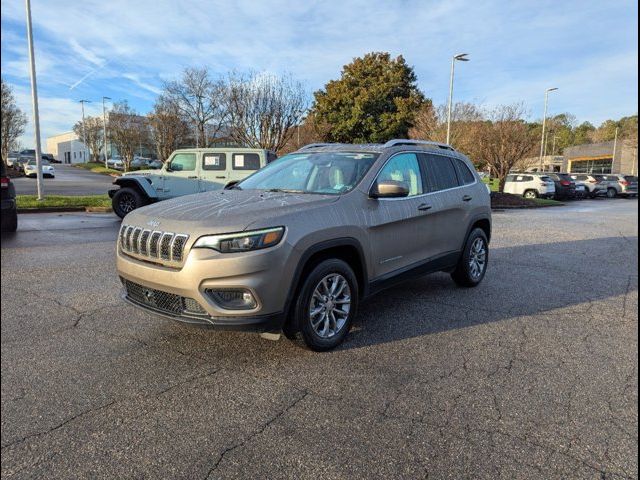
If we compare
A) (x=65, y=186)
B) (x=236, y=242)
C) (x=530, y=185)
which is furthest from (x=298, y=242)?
(x=65, y=186)

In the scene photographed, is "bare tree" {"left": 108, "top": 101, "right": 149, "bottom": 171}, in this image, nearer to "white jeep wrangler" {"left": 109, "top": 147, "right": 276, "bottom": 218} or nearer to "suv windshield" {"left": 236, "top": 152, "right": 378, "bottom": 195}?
"white jeep wrangler" {"left": 109, "top": 147, "right": 276, "bottom": 218}

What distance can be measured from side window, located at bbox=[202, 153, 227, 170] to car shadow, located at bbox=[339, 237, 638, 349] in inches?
307

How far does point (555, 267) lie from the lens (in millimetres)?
7359

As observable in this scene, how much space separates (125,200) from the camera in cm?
1266

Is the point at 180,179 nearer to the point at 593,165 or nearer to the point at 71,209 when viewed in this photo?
the point at 71,209

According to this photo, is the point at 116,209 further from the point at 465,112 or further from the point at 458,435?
the point at 465,112

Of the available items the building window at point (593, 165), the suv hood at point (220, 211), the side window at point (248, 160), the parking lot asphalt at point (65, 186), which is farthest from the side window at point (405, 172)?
the building window at point (593, 165)

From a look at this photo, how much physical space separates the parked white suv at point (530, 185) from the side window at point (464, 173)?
72.7 feet

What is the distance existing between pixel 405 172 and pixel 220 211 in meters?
2.16

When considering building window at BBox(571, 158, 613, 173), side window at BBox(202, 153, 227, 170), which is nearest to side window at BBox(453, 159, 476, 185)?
side window at BBox(202, 153, 227, 170)

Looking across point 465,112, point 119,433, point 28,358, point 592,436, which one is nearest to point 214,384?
point 119,433

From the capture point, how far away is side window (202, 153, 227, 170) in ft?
41.1

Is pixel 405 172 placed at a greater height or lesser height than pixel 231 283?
greater

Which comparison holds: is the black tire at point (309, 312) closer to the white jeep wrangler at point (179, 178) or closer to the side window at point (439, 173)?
the side window at point (439, 173)
